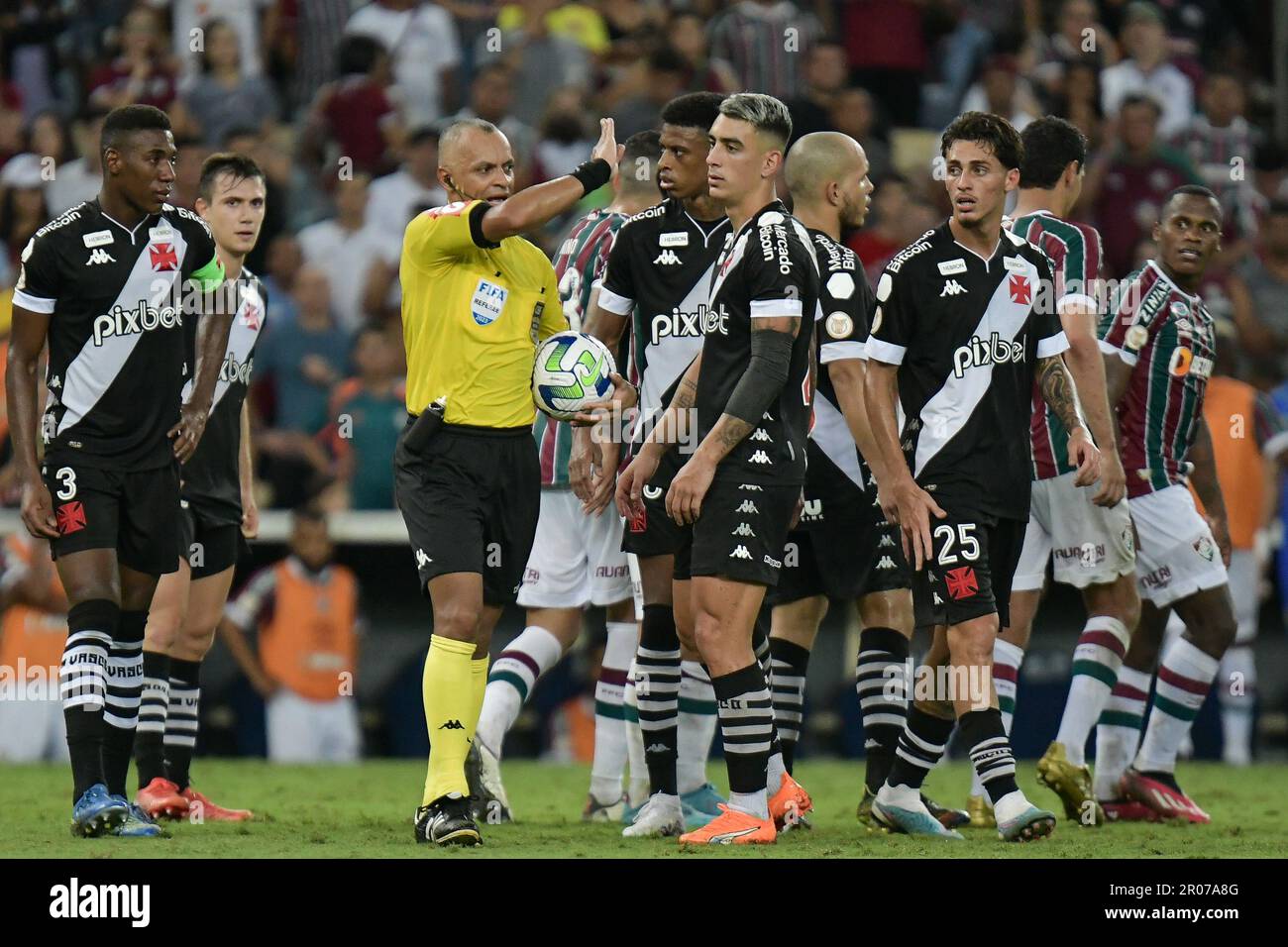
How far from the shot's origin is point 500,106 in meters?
13.7

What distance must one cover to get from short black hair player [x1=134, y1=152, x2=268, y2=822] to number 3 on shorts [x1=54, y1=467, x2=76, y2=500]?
3.38 ft

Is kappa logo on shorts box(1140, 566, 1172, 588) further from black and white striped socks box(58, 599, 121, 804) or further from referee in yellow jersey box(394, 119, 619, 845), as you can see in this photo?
black and white striped socks box(58, 599, 121, 804)

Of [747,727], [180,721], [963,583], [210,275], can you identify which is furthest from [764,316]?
[180,721]

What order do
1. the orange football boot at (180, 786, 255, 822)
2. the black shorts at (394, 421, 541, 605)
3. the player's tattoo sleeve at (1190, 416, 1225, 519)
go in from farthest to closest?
the player's tattoo sleeve at (1190, 416, 1225, 519) < the orange football boot at (180, 786, 255, 822) < the black shorts at (394, 421, 541, 605)

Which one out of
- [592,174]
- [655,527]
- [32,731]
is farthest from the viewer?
[32,731]

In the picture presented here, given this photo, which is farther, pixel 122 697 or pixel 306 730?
pixel 306 730

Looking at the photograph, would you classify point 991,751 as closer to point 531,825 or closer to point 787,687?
point 787,687

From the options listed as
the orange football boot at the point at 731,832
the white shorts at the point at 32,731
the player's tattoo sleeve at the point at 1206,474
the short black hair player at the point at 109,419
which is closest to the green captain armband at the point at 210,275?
the short black hair player at the point at 109,419

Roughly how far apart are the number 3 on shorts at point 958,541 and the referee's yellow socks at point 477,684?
1.68 metres

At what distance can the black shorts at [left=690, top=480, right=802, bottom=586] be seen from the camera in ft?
21.9

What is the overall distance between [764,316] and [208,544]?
9.88 feet

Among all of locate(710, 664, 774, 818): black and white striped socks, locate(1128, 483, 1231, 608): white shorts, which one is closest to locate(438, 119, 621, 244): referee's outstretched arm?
locate(710, 664, 774, 818): black and white striped socks

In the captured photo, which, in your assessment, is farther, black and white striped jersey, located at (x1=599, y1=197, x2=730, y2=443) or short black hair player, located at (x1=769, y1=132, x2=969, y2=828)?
short black hair player, located at (x1=769, y1=132, x2=969, y2=828)
